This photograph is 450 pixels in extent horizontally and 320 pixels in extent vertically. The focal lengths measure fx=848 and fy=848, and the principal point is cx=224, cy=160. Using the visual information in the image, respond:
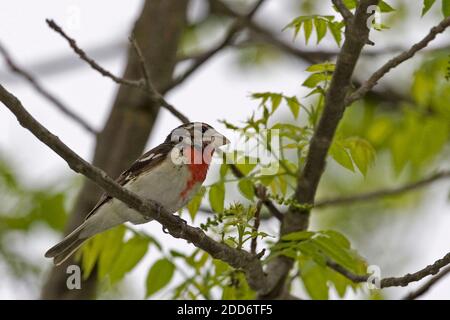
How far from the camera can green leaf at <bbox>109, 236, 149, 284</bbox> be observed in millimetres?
6164

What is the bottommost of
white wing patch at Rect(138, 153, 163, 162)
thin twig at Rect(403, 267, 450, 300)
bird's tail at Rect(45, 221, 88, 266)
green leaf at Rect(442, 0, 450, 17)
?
thin twig at Rect(403, 267, 450, 300)

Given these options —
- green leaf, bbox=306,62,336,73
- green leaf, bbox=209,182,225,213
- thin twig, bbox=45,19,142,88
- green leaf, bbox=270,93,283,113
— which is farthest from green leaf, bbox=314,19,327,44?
thin twig, bbox=45,19,142,88

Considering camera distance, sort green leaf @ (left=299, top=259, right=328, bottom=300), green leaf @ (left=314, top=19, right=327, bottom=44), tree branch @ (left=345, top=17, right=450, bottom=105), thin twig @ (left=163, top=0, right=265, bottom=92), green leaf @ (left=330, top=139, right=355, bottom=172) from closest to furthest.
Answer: tree branch @ (left=345, top=17, right=450, bottom=105)
green leaf @ (left=314, top=19, right=327, bottom=44)
green leaf @ (left=330, top=139, right=355, bottom=172)
green leaf @ (left=299, top=259, right=328, bottom=300)
thin twig @ (left=163, top=0, right=265, bottom=92)

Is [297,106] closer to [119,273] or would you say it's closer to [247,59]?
[119,273]

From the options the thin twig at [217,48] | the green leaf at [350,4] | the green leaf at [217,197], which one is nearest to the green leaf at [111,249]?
the green leaf at [217,197]

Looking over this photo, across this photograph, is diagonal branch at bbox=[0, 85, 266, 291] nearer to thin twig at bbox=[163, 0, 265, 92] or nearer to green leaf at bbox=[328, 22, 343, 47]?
green leaf at bbox=[328, 22, 343, 47]

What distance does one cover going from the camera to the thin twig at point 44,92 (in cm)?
671

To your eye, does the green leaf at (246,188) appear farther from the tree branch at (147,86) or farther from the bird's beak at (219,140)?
the bird's beak at (219,140)

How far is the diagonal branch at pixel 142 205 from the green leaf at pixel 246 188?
15.2 inches

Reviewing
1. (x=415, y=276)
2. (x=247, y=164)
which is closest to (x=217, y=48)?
(x=247, y=164)

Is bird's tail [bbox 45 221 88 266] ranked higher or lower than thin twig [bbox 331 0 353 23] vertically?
lower

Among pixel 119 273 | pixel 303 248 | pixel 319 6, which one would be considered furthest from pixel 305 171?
pixel 319 6

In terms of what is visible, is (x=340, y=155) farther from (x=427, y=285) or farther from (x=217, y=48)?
(x=217, y=48)

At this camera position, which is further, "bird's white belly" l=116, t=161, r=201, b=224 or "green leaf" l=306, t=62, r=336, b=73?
"bird's white belly" l=116, t=161, r=201, b=224
